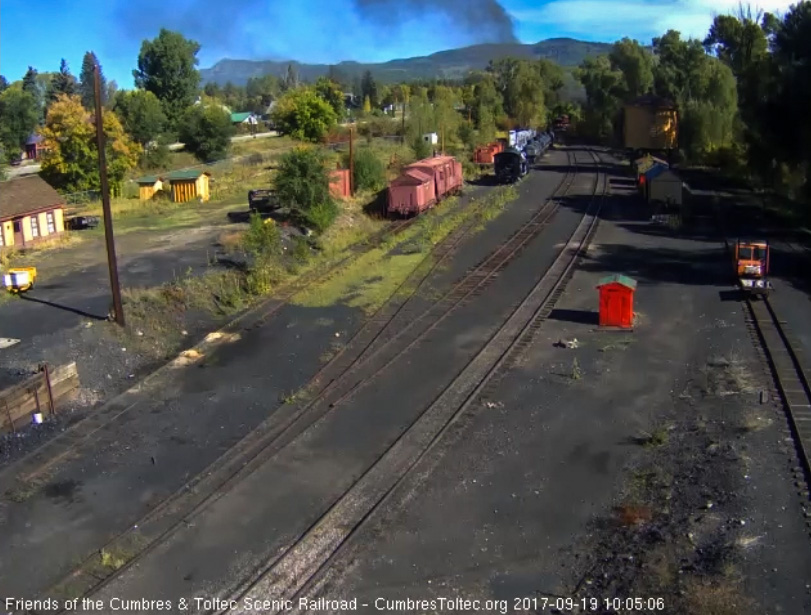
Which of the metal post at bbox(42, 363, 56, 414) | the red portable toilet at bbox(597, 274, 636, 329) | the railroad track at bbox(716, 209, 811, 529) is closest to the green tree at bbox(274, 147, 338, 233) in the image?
the red portable toilet at bbox(597, 274, 636, 329)

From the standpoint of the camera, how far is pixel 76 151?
44.5 metres

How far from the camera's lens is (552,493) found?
11.4 meters

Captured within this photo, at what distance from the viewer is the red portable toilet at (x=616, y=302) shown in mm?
18922

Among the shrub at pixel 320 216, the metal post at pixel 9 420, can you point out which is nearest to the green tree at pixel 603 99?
the shrub at pixel 320 216

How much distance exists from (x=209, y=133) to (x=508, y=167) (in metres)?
28.8

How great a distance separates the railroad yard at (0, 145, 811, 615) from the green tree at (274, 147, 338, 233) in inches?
342

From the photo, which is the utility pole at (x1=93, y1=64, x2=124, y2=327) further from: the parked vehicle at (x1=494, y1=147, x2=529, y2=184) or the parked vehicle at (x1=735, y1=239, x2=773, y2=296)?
the parked vehicle at (x1=494, y1=147, x2=529, y2=184)

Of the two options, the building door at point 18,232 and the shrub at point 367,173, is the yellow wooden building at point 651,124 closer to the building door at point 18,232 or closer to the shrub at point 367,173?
the shrub at point 367,173

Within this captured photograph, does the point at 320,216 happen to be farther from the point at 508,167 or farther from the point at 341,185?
the point at 508,167

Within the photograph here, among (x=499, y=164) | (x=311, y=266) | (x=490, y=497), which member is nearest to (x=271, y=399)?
(x=490, y=497)

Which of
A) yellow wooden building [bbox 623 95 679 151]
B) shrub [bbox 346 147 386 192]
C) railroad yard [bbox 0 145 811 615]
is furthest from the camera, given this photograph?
yellow wooden building [bbox 623 95 679 151]

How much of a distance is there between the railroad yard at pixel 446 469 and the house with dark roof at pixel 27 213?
13.2m

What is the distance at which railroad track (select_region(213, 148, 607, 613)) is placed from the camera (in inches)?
369
